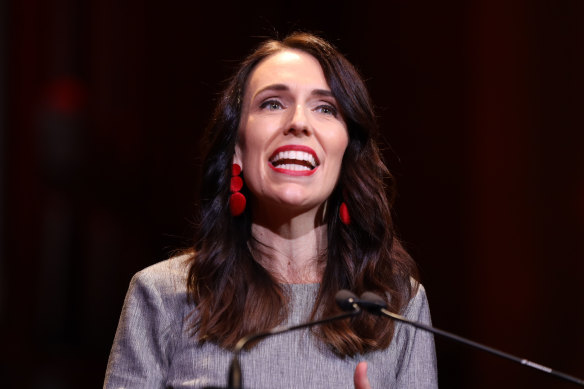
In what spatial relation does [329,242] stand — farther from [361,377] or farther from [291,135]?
[361,377]

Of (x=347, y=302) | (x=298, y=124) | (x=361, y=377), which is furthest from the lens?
(x=298, y=124)

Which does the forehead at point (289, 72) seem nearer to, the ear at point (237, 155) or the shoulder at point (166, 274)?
the ear at point (237, 155)

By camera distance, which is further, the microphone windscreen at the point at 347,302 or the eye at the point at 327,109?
the eye at the point at 327,109

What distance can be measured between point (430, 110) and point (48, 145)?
1.92m

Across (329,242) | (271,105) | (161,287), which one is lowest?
(161,287)

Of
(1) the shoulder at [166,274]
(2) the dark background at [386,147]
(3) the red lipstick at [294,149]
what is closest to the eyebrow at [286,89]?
(3) the red lipstick at [294,149]

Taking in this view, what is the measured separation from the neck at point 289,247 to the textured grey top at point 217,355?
2.2 inches

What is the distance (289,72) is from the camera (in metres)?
1.86

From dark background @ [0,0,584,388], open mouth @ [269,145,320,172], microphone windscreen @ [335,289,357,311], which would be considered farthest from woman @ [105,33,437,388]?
dark background @ [0,0,584,388]

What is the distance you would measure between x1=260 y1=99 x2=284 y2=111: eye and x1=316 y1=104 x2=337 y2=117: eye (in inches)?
3.7

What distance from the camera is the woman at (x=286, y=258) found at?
1.71 metres

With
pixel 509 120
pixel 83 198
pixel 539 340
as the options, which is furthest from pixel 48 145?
pixel 539 340

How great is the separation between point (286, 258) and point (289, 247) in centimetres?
3

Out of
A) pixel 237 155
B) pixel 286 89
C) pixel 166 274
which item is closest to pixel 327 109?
pixel 286 89
